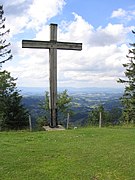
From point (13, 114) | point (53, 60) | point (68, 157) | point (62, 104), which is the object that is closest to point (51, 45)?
point (53, 60)

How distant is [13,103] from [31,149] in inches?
1028

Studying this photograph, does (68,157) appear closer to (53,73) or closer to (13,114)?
(53,73)

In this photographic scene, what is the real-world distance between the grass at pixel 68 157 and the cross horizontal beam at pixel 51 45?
5199 millimetres

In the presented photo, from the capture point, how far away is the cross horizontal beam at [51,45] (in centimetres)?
1716

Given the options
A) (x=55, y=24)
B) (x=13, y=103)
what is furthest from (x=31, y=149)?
(x=13, y=103)

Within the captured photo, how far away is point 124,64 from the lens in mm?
41625

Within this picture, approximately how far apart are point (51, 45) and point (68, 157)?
8819mm

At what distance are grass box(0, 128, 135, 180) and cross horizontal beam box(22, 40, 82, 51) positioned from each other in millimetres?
5199

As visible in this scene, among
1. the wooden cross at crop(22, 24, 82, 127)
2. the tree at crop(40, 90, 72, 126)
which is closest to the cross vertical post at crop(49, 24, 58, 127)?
the wooden cross at crop(22, 24, 82, 127)

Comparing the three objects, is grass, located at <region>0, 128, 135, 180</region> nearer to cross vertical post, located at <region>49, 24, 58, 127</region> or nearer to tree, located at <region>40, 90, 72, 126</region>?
cross vertical post, located at <region>49, 24, 58, 127</region>

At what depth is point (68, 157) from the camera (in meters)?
10.3

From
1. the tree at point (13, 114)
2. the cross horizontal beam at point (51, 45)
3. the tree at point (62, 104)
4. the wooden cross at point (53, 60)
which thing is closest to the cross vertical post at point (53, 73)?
the wooden cross at point (53, 60)

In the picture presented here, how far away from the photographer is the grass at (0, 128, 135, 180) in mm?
8484

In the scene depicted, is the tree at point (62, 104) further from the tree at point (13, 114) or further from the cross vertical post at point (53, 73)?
the cross vertical post at point (53, 73)
